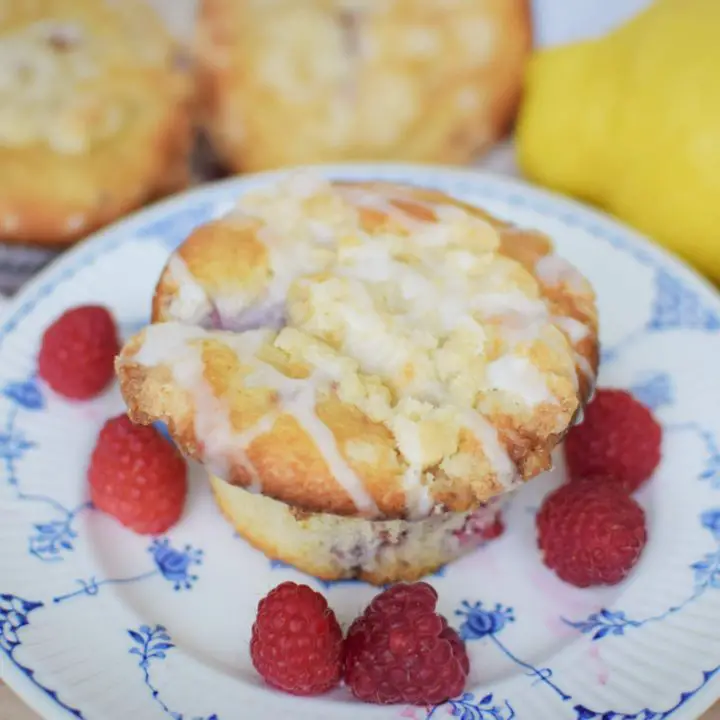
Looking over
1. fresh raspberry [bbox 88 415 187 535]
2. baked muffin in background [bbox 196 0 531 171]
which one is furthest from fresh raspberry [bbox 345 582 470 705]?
baked muffin in background [bbox 196 0 531 171]

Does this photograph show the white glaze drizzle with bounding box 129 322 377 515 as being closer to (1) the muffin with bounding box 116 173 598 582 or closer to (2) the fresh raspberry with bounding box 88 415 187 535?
(1) the muffin with bounding box 116 173 598 582

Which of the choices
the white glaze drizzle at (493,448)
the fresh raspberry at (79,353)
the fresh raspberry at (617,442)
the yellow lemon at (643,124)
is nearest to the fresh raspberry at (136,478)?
the fresh raspberry at (79,353)

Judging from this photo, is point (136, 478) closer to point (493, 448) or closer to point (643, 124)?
point (493, 448)

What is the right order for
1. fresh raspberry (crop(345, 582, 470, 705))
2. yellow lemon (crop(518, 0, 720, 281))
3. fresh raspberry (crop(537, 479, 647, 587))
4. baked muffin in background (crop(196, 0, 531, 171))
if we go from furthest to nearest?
baked muffin in background (crop(196, 0, 531, 171)) → yellow lemon (crop(518, 0, 720, 281)) → fresh raspberry (crop(537, 479, 647, 587)) → fresh raspberry (crop(345, 582, 470, 705))

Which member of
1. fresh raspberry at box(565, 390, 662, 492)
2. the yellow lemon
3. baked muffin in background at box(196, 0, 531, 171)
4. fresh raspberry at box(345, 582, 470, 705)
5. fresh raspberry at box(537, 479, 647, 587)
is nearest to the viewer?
fresh raspberry at box(345, 582, 470, 705)

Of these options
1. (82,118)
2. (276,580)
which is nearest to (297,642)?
(276,580)

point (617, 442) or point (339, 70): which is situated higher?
point (339, 70)

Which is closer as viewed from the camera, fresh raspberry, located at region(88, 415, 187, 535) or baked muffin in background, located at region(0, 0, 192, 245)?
fresh raspberry, located at region(88, 415, 187, 535)
